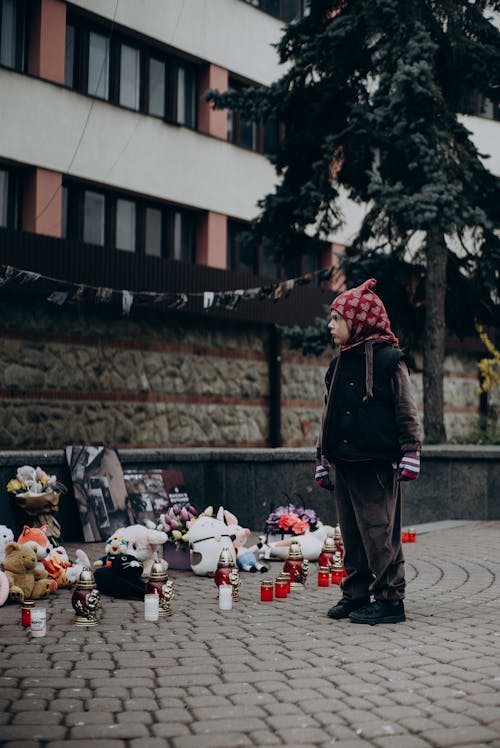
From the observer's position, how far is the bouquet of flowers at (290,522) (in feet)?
31.0

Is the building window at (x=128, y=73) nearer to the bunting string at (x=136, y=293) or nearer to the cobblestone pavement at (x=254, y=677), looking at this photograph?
the bunting string at (x=136, y=293)

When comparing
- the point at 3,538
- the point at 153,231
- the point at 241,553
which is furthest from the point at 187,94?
the point at 3,538

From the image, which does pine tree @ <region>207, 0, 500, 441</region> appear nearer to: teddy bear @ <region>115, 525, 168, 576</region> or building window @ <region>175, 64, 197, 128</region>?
building window @ <region>175, 64, 197, 128</region>

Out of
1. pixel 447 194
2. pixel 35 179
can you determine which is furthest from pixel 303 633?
pixel 35 179

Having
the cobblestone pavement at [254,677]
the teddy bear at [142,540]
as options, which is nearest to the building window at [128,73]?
the teddy bear at [142,540]

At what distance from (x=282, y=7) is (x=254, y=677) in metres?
20.4

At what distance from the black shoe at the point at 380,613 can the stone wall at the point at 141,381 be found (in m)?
11.3

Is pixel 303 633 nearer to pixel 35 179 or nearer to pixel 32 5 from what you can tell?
pixel 35 179

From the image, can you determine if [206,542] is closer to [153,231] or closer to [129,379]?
[129,379]

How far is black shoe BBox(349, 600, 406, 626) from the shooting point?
20.1ft

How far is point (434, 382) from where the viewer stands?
15.8 meters

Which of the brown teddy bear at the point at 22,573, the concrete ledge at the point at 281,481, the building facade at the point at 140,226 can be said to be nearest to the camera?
the brown teddy bear at the point at 22,573

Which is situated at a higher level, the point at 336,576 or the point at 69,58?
the point at 69,58

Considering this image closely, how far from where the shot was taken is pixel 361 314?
627 cm
